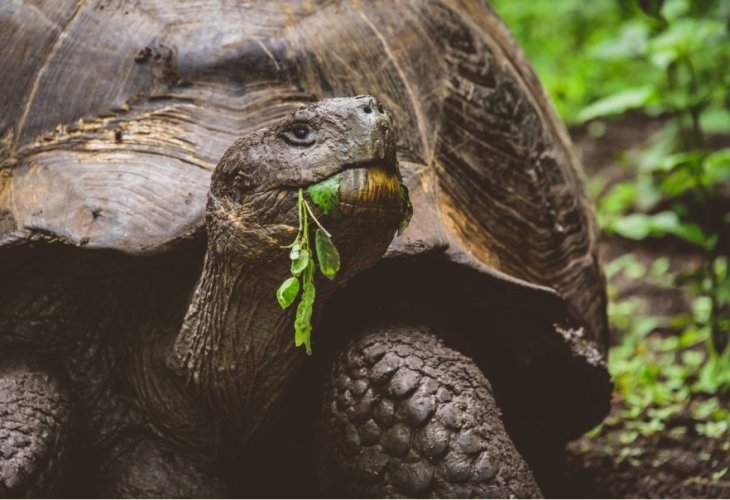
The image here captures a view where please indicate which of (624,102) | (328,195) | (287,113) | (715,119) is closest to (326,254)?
(328,195)

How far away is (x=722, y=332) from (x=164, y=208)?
115 inches

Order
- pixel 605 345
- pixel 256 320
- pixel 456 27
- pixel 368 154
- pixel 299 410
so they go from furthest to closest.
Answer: pixel 605 345 → pixel 456 27 → pixel 299 410 → pixel 256 320 → pixel 368 154

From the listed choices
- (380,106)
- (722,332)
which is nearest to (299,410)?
(380,106)

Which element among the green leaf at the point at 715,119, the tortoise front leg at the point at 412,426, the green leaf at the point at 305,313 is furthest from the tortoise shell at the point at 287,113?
the green leaf at the point at 715,119

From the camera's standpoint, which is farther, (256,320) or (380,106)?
(256,320)

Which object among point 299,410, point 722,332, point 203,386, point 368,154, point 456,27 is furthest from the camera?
point 722,332

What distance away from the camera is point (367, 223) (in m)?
2.50

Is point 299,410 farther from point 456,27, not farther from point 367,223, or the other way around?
point 456,27

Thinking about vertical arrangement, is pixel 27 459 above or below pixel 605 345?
above

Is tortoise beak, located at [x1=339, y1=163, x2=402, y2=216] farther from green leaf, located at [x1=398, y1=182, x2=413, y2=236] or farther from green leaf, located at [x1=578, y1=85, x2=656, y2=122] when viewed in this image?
green leaf, located at [x1=578, y1=85, x2=656, y2=122]

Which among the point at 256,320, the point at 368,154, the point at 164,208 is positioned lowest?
the point at 256,320

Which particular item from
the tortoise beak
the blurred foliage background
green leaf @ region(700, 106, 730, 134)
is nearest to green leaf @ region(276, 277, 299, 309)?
the tortoise beak

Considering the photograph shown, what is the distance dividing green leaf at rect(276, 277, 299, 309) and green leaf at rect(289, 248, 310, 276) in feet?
0.17

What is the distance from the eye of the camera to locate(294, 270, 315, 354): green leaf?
8.52ft
